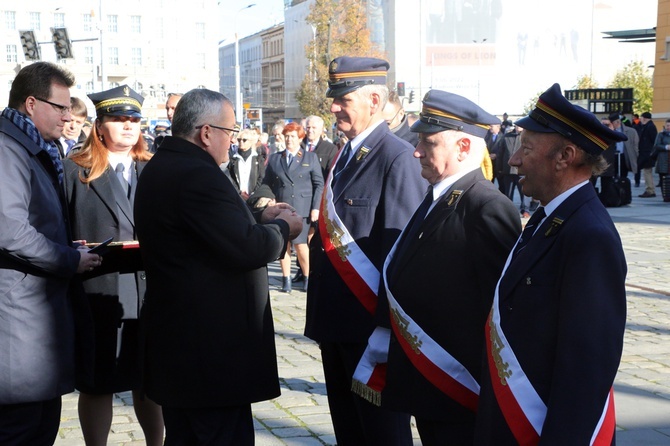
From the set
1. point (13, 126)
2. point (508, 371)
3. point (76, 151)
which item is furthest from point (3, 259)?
point (508, 371)

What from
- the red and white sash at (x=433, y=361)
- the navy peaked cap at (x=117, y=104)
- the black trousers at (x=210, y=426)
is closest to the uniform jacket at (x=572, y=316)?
the red and white sash at (x=433, y=361)

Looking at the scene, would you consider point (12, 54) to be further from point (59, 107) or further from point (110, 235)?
point (59, 107)

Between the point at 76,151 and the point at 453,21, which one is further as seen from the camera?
the point at 453,21

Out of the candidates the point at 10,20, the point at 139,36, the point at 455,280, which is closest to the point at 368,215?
the point at 455,280

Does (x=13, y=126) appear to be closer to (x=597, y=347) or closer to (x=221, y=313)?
(x=221, y=313)

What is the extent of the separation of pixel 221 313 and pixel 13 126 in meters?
1.20

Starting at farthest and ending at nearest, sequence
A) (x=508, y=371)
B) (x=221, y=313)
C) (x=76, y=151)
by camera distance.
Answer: (x=76, y=151) < (x=221, y=313) < (x=508, y=371)

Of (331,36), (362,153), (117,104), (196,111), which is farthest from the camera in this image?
(331,36)

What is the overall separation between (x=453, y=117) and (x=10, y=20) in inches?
3702

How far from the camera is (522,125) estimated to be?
9.46 ft

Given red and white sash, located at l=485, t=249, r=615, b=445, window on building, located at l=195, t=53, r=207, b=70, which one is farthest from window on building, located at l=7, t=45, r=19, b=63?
red and white sash, located at l=485, t=249, r=615, b=445

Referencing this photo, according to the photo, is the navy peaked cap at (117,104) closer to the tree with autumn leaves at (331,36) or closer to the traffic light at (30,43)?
the traffic light at (30,43)

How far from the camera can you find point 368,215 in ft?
13.9

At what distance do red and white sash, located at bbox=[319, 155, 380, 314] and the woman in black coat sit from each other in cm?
101
